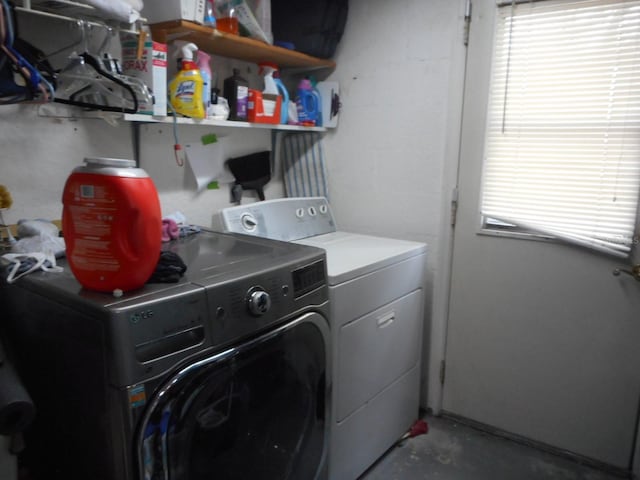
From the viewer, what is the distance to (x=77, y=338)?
1.02 meters

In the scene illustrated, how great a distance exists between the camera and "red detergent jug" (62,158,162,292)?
989 millimetres

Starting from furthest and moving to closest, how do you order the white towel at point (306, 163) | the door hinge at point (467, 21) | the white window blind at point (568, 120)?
the white towel at point (306, 163) → the door hinge at point (467, 21) → the white window blind at point (568, 120)

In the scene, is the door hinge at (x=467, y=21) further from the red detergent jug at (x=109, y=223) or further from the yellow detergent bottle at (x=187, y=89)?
the red detergent jug at (x=109, y=223)

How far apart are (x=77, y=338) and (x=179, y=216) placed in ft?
2.66

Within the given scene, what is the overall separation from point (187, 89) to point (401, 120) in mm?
1065

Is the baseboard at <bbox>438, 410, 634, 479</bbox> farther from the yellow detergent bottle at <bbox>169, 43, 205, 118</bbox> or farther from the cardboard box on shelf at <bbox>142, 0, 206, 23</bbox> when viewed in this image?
the cardboard box on shelf at <bbox>142, 0, 206, 23</bbox>

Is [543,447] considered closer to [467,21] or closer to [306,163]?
[306,163]

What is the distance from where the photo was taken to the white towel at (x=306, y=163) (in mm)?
2551

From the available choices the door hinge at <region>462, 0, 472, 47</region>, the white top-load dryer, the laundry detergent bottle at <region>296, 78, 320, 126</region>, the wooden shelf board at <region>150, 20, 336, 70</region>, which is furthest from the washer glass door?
the door hinge at <region>462, 0, 472, 47</region>

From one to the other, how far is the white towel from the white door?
0.76 m

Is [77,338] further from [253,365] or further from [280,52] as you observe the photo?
[280,52]

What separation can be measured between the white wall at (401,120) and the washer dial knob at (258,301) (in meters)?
1.29

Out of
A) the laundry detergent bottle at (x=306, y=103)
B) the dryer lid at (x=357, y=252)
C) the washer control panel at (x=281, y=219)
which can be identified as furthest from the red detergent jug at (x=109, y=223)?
the laundry detergent bottle at (x=306, y=103)

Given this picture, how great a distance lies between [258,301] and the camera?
1203 millimetres
